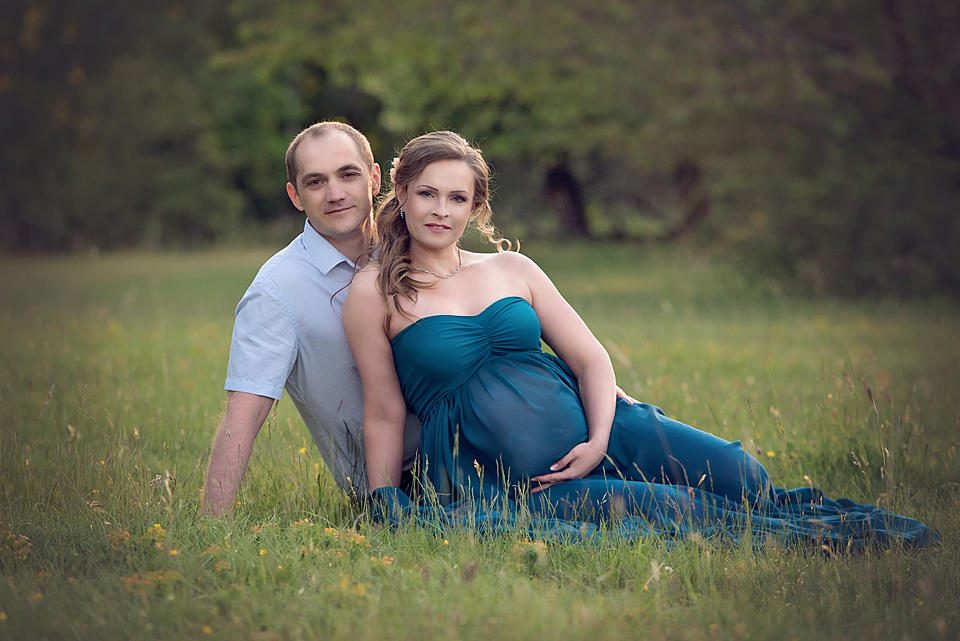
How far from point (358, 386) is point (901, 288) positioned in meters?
10.0

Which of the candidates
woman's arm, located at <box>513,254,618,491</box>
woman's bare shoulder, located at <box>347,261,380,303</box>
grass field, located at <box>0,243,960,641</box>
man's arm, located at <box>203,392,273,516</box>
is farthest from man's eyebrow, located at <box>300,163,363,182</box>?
grass field, located at <box>0,243,960,641</box>

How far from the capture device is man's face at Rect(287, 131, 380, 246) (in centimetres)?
361

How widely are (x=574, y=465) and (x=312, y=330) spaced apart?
117 cm

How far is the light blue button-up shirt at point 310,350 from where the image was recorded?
3.46 metres

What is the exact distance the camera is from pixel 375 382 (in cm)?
347

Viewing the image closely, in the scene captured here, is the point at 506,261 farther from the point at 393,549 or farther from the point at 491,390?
the point at 393,549

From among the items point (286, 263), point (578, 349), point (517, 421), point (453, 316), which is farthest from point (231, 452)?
point (578, 349)

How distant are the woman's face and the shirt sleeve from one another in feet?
2.04

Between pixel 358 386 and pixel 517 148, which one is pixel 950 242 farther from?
pixel 517 148

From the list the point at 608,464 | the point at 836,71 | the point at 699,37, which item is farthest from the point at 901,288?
the point at 608,464

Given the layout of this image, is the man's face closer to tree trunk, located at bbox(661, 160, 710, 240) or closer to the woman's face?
the woman's face

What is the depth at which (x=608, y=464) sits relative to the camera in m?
3.59

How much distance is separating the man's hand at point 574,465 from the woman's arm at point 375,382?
58 cm

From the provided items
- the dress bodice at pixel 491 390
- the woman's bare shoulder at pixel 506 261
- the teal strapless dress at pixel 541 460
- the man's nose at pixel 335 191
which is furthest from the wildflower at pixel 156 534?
the woman's bare shoulder at pixel 506 261
